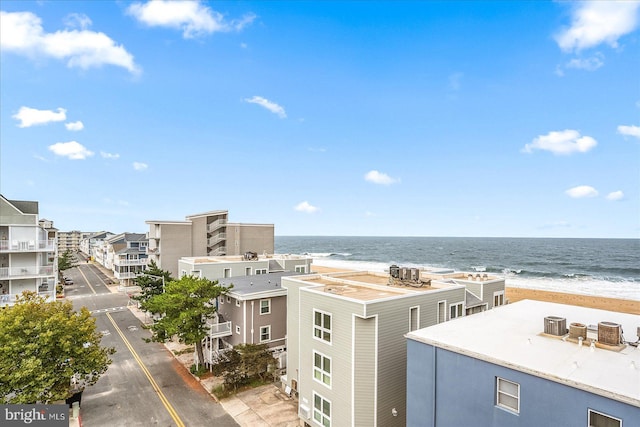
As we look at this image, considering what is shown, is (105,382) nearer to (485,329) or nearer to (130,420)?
(130,420)

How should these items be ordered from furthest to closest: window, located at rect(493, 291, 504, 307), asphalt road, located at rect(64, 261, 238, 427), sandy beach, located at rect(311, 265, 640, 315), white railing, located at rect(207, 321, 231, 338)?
sandy beach, located at rect(311, 265, 640, 315), white railing, located at rect(207, 321, 231, 338), window, located at rect(493, 291, 504, 307), asphalt road, located at rect(64, 261, 238, 427)

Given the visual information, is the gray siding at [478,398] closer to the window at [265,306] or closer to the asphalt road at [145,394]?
the asphalt road at [145,394]

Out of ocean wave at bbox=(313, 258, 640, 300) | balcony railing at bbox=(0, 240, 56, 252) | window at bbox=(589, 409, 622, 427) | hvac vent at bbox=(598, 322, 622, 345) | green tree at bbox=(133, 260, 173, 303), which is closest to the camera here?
window at bbox=(589, 409, 622, 427)

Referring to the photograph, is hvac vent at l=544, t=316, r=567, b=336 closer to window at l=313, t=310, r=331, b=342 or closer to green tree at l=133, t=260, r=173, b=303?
window at l=313, t=310, r=331, b=342

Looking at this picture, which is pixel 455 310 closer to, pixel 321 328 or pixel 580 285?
pixel 321 328

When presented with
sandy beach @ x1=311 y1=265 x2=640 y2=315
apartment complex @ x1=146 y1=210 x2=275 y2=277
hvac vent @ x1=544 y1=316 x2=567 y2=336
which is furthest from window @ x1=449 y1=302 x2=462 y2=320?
apartment complex @ x1=146 y1=210 x2=275 y2=277

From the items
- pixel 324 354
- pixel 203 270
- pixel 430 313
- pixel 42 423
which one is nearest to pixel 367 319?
pixel 324 354

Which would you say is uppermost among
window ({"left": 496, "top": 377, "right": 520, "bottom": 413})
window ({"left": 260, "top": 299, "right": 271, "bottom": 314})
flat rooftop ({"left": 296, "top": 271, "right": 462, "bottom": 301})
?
flat rooftop ({"left": 296, "top": 271, "right": 462, "bottom": 301})

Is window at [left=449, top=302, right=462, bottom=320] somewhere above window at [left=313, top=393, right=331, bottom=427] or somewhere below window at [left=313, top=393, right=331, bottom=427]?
above
